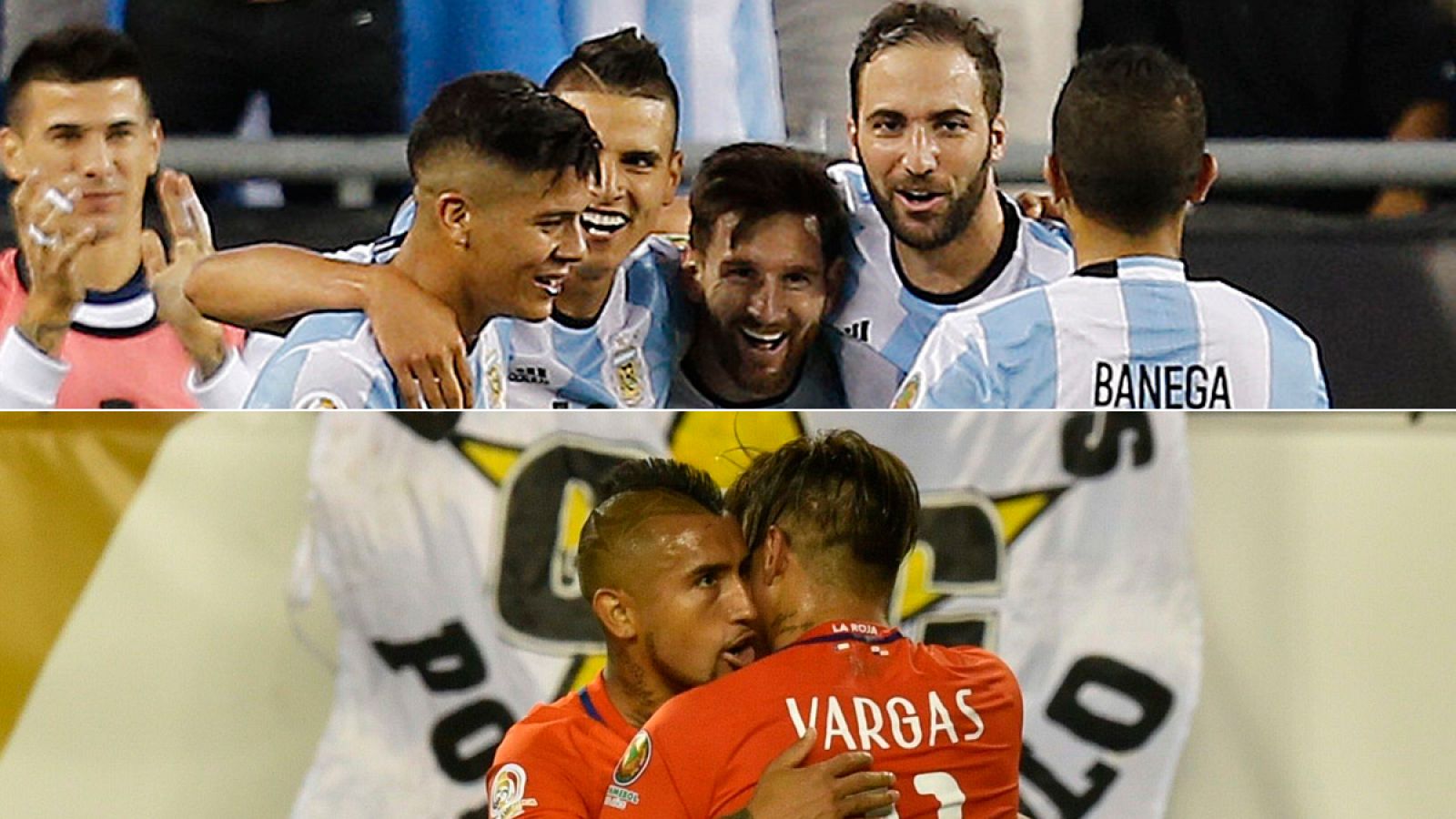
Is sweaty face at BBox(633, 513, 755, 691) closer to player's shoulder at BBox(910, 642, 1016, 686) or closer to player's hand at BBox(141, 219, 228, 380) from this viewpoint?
player's shoulder at BBox(910, 642, 1016, 686)

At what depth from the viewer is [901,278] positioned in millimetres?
2244

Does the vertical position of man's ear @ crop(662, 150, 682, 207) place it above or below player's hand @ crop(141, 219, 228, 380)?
above

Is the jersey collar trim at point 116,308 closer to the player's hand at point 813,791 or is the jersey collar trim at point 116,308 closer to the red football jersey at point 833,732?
the red football jersey at point 833,732

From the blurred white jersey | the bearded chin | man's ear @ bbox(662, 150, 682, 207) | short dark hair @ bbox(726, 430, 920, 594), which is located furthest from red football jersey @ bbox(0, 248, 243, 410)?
the bearded chin

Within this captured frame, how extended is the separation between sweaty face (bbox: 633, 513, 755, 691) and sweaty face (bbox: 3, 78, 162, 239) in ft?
2.78

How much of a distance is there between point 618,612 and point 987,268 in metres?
0.66

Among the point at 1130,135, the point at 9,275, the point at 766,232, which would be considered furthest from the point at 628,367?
the point at 9,275

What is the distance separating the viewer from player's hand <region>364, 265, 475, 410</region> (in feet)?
7.29

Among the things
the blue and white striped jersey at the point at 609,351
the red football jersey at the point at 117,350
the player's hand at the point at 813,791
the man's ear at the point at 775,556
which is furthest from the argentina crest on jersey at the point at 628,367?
the player's hand at the point at 813,791

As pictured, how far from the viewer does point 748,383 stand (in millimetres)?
2273

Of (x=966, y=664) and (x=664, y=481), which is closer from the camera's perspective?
(x=966, y=664)

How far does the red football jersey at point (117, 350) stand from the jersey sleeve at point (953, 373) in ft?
3.06

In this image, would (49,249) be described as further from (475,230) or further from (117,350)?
(475,230)

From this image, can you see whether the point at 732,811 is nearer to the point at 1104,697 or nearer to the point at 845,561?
the point at 845,561
